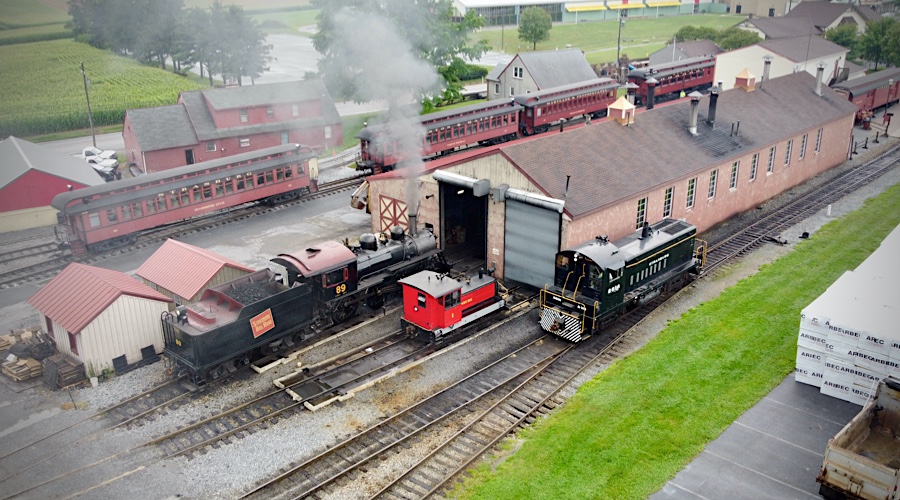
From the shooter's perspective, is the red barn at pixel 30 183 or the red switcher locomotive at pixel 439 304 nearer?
the red switcher locomotive at pixel 439 304

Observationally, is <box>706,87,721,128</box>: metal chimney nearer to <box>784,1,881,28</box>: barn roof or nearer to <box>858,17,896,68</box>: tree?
<box>858,17,896,68</box>: tree

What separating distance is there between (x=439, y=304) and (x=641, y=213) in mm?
11069

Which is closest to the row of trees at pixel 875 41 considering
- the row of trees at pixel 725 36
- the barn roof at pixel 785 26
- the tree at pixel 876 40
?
the tree at pixel 876 40

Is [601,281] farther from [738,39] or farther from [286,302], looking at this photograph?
[738,39]

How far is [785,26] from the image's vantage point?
83.1m

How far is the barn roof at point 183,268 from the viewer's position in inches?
954

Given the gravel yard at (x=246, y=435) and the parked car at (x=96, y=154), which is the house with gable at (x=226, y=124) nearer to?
the parked car at (x=96, y=154)

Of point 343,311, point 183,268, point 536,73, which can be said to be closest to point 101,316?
point 183,268

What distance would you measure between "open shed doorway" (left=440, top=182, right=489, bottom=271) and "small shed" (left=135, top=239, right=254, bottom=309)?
9407mm

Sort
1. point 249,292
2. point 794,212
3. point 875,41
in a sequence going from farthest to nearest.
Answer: point 875,41
point 794,212
point 249,292

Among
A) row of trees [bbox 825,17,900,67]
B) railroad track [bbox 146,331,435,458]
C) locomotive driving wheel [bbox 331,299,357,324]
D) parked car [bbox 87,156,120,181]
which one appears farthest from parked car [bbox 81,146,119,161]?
row of trees [bbox 825,17,900,67]

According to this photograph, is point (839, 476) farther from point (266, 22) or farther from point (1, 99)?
point (266, 22)

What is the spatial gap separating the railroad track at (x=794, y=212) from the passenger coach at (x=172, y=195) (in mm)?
22755

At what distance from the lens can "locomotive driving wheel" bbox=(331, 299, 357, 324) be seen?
25.5 metres
